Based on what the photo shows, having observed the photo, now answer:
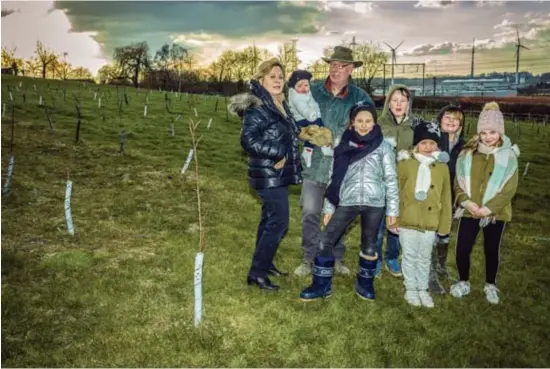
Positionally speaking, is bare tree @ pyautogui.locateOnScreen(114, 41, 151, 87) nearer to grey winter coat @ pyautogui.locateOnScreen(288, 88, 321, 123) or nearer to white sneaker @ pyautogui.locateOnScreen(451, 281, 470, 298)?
grey winter coat @ pyautogui.locateOnScreen(288, 88, 321, 123)

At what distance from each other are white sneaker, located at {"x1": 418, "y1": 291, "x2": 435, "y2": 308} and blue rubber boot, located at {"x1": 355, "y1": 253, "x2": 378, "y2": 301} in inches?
25.0

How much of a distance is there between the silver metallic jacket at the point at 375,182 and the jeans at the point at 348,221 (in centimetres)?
9

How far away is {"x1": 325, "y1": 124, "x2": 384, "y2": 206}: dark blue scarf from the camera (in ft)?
17.9

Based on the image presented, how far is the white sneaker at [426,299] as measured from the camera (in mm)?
5918

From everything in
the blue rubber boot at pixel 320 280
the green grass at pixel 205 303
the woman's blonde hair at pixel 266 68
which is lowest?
the green grass at pixel 205 303

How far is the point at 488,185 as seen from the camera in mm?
5832

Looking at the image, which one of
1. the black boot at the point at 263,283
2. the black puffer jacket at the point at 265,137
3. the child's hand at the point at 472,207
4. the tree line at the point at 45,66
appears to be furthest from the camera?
the tree line at the point at 45,66

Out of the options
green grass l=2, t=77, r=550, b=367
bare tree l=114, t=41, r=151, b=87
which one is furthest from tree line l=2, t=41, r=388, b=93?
green grass l=2, t=77, r=550, b=367

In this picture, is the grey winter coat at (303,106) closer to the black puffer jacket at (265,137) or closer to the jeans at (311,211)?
the black puffer jacket at (265,137)

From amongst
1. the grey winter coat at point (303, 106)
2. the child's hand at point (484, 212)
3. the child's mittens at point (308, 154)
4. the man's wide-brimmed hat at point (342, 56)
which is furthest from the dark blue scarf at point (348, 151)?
the child's hand at point (484, 212)

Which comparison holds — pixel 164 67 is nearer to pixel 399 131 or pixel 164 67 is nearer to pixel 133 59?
pixel 133 59

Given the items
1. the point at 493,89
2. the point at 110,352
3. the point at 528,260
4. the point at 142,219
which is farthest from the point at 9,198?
the point at 493,89

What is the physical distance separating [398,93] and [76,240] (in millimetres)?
6188

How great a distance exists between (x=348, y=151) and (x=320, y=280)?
1759 mm
